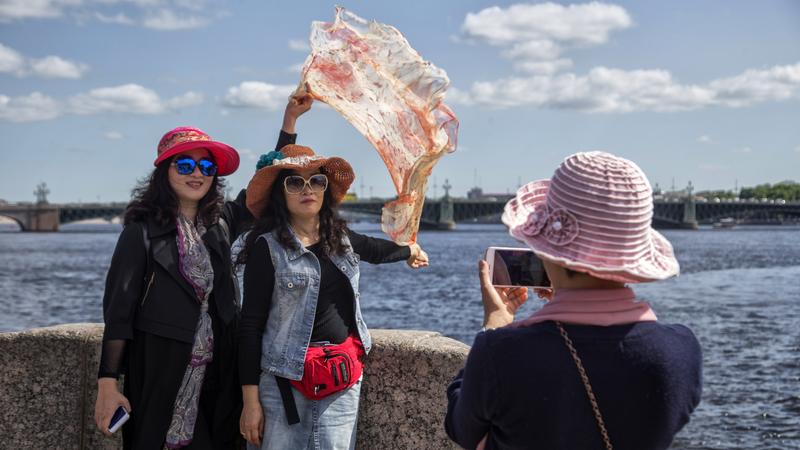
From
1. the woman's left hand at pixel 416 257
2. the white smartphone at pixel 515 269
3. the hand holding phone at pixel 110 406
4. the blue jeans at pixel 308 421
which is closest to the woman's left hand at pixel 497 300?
the white smartphone at pixel 515 269

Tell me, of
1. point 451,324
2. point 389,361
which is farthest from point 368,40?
point 451,324

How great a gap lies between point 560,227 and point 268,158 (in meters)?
1.62

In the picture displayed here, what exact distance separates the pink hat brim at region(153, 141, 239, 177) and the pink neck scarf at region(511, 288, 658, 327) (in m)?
1.69

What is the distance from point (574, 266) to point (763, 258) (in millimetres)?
59938

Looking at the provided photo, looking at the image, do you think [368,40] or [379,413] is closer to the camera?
[368,40]

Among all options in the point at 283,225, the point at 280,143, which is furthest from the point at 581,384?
the point at 280,143

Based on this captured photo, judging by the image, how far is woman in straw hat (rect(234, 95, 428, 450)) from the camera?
307 centimetres

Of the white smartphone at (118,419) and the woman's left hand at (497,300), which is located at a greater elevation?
the woman's left hand at (497,300)

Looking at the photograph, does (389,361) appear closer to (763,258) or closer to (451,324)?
(451,324)

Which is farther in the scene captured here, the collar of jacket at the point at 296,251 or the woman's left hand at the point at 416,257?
the woman's left hand at the point at 416,257

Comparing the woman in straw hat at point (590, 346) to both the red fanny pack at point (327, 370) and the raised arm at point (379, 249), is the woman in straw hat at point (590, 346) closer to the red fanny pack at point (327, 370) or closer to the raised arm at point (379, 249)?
the red fanny pack at point (327, 370)

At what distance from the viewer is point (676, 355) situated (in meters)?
1.98

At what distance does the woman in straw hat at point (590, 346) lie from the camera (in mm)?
1932

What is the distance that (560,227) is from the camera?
1.98 meters
